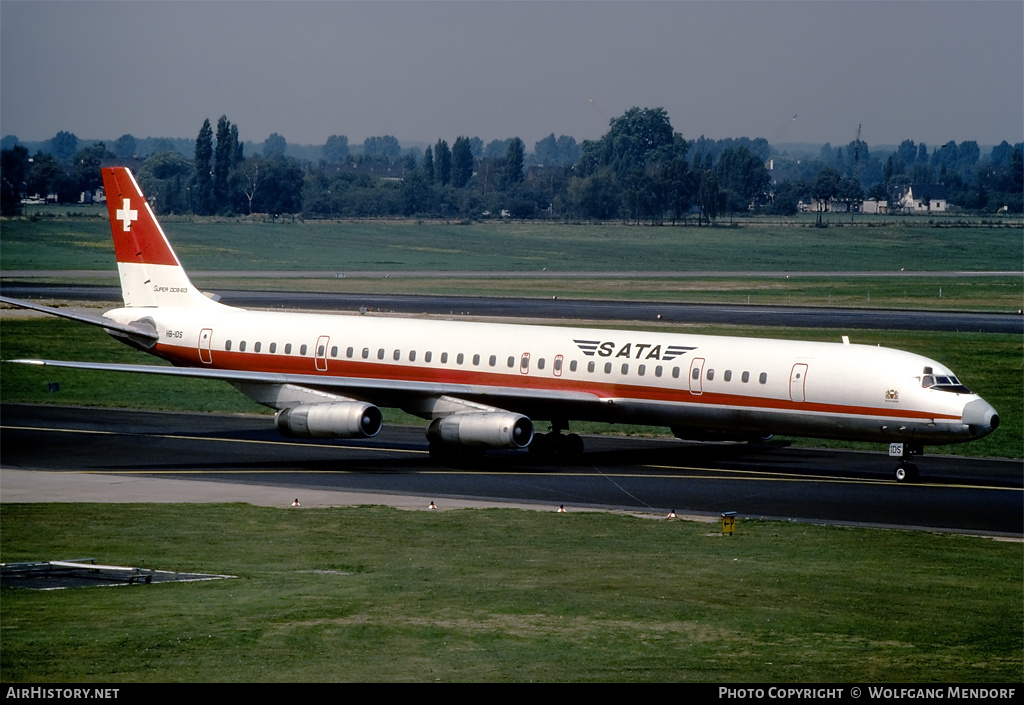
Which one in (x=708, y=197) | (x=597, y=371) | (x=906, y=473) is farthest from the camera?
(x=708, y=197)

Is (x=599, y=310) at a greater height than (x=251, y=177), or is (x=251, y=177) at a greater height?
(x=251, y=177)

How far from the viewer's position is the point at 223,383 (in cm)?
6169

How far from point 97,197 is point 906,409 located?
139322mm

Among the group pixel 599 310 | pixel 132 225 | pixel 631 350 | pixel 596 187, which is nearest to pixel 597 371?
pixel 631 350

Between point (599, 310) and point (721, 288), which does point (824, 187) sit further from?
point (599, 310)

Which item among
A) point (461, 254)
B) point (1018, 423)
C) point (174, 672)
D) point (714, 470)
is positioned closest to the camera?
point (174, 672)

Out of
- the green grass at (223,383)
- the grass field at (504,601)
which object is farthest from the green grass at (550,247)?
the grass field at (504,601)

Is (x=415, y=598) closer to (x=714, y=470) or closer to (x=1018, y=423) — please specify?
(x=714, y=470)

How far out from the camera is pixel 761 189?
174m

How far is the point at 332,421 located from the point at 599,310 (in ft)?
137

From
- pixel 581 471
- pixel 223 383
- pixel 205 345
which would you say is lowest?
pixel 223 383

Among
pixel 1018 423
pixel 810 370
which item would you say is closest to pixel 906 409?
pixel 810 370

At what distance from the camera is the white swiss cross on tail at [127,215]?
5150 cm

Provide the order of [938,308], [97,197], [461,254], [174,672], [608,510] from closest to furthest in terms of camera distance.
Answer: [174,672], [608,510], [938,308], [461,254], [97,197]
